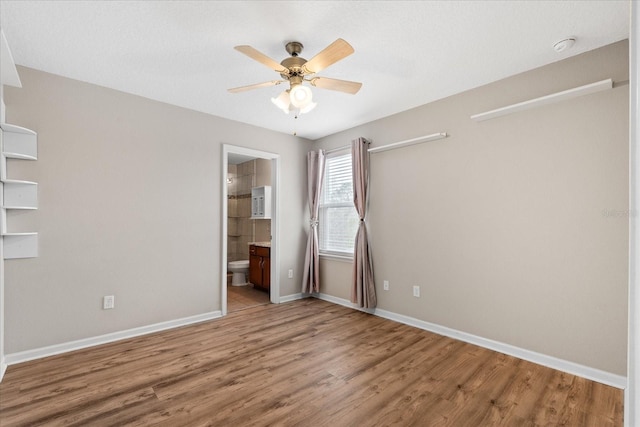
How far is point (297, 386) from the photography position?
242 centimetres

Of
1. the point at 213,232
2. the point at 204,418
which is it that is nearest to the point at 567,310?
the point at 204,418

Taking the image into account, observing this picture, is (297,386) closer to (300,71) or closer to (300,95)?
(300,95)

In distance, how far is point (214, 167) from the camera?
4016 millimetres

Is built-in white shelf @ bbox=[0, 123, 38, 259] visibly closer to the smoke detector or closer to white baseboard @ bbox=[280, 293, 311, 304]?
white baseboard @ bbox=[280, 293, 311, 304]

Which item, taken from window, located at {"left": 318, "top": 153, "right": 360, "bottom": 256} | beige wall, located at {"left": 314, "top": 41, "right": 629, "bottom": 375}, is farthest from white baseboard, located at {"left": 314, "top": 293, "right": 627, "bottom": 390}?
window, located at {"left": 318, "top": 153, "right": 360, "bottom": 256}

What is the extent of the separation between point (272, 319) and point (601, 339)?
3.14 m

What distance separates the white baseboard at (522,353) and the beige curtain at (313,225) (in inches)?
47.1

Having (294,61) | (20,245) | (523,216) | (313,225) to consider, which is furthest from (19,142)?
(523,216)

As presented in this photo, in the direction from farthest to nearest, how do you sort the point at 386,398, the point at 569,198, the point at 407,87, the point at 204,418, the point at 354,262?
the point at 354,262
the point at 407,87
the point at 569,198
the point at 386,398
the point at 204,418

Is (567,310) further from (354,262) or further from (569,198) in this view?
(354,262)

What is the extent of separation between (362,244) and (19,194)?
3.49 metres

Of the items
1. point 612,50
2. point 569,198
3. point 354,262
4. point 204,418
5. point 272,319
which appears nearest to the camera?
point 204,418

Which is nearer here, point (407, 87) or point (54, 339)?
point (54, 339)

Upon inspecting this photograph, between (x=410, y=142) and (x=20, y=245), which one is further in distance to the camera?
(x=410, y=142)
